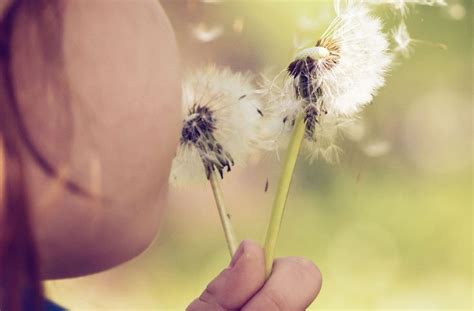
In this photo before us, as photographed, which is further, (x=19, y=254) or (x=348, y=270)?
(x=348, y=270)

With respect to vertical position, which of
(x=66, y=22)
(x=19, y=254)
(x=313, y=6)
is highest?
(x=313, y=6)

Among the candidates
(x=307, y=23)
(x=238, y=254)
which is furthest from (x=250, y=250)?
(x=307, y=23)

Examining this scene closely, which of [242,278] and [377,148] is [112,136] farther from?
[377,148]

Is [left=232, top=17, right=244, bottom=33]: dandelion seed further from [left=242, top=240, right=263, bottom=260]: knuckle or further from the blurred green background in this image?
[left=242, top=240, right=263, bottom=260]: knuckle

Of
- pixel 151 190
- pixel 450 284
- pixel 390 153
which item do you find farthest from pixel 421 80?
pixel 151 190

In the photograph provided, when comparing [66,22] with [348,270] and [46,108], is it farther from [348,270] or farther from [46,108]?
[348,270]

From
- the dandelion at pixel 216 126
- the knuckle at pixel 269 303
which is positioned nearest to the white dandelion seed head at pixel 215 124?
the dandelion at pixel 216 126

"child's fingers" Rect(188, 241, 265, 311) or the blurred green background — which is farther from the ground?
the blurred green background

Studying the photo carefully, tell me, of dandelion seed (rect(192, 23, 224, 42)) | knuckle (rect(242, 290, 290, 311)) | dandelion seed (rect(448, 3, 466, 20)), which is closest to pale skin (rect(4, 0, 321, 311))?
knuckle (rect(242, 290, 290, 311))
